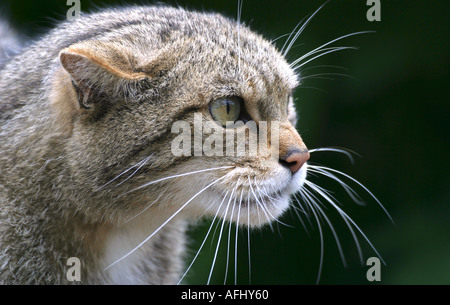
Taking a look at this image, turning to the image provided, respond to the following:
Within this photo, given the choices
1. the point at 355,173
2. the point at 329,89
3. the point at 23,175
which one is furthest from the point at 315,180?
the point at 23,175

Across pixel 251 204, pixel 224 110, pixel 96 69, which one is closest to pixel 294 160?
pixel 251 204

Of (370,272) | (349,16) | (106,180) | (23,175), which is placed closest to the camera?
(106,180)

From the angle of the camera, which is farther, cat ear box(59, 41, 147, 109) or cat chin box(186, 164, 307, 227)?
cat chin box(186, 164, 307, 227)

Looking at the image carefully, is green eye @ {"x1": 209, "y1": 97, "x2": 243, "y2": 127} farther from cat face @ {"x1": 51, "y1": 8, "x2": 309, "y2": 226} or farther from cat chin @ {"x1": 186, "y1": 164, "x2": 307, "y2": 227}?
cat chin @ {"x1": 186, "y1": 164, "x2": 307, "y2": 227}

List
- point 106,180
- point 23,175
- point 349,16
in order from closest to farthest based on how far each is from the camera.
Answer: point 106,180 < point 23,175 < point 349,16

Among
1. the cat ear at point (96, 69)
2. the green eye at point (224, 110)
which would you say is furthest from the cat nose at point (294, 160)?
the cat ear at point (96, 69)

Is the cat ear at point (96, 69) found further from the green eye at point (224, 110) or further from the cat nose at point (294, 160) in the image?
the cat nose at point (294, 160)

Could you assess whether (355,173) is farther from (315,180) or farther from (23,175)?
(23,175)

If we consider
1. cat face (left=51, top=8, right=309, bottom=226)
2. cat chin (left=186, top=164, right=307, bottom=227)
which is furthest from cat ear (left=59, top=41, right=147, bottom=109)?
cat chin (left=186, top=164, right=307, bottom=227)
